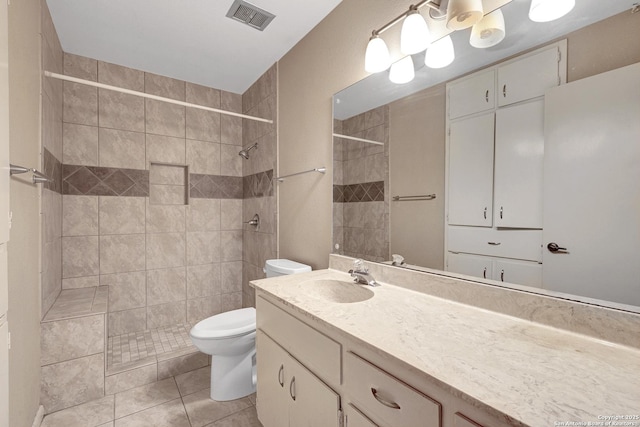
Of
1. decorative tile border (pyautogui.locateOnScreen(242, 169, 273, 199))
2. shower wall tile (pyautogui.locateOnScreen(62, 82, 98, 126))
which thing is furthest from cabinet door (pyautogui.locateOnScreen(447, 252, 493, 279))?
shower wall tile (pyautogui.locateOnScreen(62, 82, 98, 126))

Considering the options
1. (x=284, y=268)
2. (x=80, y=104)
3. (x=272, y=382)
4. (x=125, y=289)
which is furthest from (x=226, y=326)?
(x=80, y=104)

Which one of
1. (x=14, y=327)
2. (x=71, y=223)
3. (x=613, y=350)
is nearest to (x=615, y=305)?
(x=613, y=350)

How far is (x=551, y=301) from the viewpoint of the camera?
859mm

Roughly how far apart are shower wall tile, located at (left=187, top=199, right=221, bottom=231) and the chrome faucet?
206 cm

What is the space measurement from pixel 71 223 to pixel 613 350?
3310 millimetres

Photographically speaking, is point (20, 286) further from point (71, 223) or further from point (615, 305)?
point (615, 305)

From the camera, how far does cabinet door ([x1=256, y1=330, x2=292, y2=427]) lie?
1.18 m

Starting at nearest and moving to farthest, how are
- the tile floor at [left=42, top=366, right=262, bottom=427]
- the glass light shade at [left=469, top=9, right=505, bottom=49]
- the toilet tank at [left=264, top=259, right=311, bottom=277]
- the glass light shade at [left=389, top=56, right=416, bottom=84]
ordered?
the glass light shade at [left=469, top=9, right=505, bottom=49], the glass light shade at [left=389, top=56, right=416, bottom=84], the tile floor at [left=42, top=366, right=262, bottom=427], the toilet tank at [left=264, top=259, right=311, bottom=277]

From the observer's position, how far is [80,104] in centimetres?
233

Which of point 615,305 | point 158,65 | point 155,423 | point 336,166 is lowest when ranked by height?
point 155,423

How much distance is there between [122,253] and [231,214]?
1.06m

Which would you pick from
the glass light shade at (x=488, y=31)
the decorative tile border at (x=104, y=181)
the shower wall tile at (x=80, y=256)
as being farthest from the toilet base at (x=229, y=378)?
the glass light shade at (x=488, y=31)

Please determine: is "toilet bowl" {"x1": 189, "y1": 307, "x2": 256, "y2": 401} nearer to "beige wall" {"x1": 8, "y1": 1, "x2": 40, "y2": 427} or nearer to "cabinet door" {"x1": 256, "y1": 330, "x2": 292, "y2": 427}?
"cabinet door" {"x1": 256, "y1": 330, "x2": 292, "y2": 427}

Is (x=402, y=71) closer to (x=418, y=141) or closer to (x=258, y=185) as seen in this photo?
(x=418, y=141)
